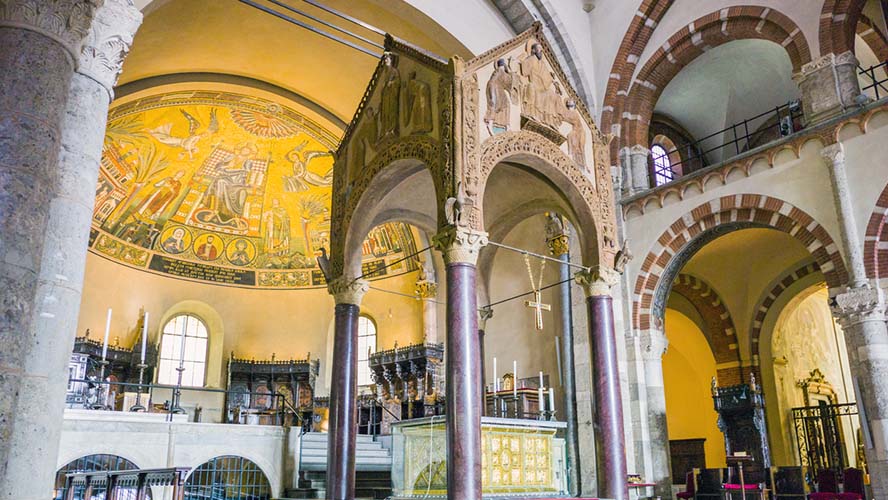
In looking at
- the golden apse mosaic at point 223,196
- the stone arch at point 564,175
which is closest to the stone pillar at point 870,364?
the stone arch at point 564,175

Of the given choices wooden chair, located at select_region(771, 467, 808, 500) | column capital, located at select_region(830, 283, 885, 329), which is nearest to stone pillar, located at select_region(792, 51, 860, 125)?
column capital, located at select_region(830, 283, 885, 329)

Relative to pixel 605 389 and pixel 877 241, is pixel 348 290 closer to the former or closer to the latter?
pixel 605 389

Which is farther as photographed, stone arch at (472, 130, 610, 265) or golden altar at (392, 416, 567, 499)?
stone arch at (472, 130, 610, 265)

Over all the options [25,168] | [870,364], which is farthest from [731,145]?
[25,168]

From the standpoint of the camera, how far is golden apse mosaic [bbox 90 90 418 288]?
1616 cm

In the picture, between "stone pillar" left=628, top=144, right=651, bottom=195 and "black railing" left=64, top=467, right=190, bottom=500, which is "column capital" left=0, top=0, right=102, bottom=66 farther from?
"stone pillar" left=628, top=144, right=651, bottom=195

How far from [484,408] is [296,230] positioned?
984 cm

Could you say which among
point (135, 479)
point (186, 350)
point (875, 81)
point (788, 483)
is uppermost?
point (875, 81)

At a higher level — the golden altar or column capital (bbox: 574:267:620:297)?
column capital (bbox: 574:267:620:297)

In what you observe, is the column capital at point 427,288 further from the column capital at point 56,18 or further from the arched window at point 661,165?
the column capital at point 56,18

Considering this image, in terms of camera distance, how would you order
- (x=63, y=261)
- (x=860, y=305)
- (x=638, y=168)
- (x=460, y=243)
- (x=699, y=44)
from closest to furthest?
(x=63, y=261), (x=460, y=243), (x=860, y=305), (x=699, y=44), (x=638, y=168)

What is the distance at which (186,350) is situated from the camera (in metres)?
18.3

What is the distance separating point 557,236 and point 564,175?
130 inches

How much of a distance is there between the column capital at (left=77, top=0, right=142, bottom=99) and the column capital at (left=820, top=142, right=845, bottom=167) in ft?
30.2
